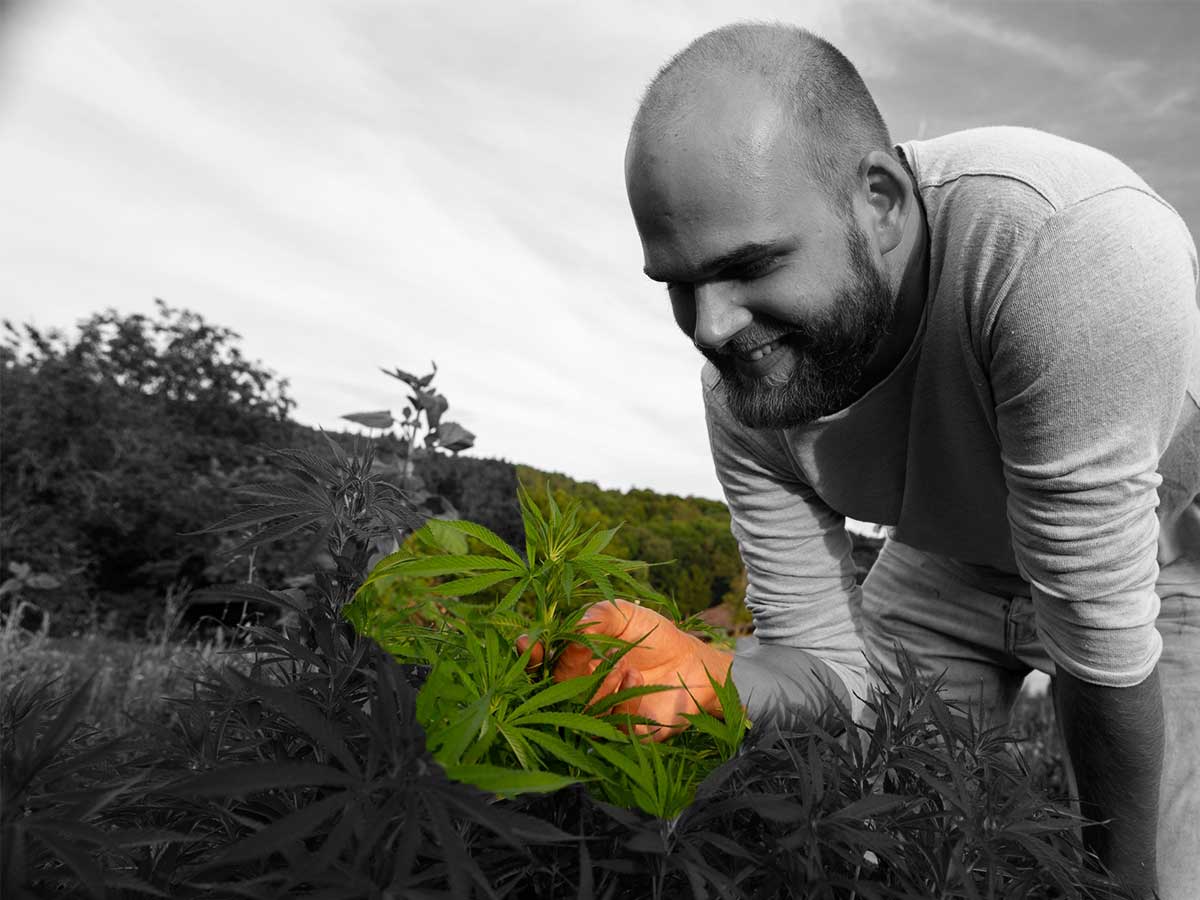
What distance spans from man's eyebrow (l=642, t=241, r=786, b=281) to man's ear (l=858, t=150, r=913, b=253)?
13.2 inches

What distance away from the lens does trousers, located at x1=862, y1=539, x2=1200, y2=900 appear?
2.36 metres

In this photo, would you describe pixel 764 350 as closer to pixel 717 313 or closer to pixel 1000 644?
pixel 717 313

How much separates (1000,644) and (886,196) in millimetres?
1460

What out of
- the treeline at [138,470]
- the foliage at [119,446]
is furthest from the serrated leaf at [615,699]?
the foliage at [119,446]

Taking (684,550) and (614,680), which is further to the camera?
(684,550)

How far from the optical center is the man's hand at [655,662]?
4.01ft

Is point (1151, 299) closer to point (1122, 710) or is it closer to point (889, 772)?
point (1122, 710)

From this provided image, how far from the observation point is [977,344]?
2.00m

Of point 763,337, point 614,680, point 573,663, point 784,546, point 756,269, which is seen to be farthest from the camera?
point 784,546

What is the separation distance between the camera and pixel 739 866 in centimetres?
87

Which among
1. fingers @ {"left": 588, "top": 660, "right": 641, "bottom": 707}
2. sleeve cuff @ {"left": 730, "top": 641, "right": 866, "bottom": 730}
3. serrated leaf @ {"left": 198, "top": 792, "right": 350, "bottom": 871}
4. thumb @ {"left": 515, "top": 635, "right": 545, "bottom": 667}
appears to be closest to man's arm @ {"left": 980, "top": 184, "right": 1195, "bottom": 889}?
sleeve cuff @ {"left": 730, "top": 641, "right": 866, "bottom": 730}

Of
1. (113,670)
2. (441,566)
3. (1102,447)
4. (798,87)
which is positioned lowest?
(113,670)

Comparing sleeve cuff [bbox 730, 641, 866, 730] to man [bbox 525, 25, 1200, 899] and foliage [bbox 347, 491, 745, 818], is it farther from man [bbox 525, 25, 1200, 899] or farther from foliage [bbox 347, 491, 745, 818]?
foliage [bbox 347, 491, 745, 818]

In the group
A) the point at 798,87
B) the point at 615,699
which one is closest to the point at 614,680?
the point at 615,699
